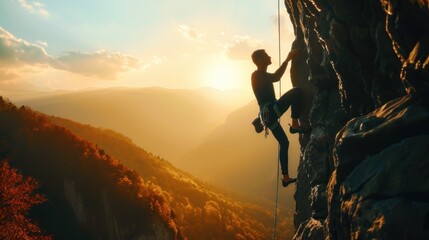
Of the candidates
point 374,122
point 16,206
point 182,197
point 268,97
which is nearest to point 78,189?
point 16,206

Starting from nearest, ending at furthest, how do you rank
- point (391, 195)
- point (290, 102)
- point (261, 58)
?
point (391, 195)
point (261, 58)
point (290, 102)

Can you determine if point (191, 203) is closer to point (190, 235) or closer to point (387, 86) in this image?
point (190, 235)

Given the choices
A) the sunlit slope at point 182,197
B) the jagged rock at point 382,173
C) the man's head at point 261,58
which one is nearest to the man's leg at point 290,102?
the man's head at point 261,58

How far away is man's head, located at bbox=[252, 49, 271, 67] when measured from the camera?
11625mm

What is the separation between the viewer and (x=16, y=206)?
3716 cm

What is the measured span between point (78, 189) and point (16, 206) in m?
8.86

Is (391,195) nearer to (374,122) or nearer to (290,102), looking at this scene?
(374,122)

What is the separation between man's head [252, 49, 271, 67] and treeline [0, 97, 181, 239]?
37.1 meters

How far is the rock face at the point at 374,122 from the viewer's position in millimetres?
6375

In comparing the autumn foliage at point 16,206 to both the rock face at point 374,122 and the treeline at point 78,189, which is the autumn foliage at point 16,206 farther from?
the rock face at point 374,122

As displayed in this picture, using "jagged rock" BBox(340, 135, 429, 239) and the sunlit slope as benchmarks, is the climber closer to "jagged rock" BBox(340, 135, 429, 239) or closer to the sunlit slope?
"jagged rock" BBox(340, 135, 429, 239)

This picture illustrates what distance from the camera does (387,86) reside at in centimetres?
869

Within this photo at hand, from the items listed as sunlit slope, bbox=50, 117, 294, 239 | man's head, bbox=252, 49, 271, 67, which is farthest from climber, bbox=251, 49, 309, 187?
sunlit slope, bbox=50, 117, 294, 239

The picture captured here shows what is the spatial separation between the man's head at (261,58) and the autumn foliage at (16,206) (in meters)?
32.7
